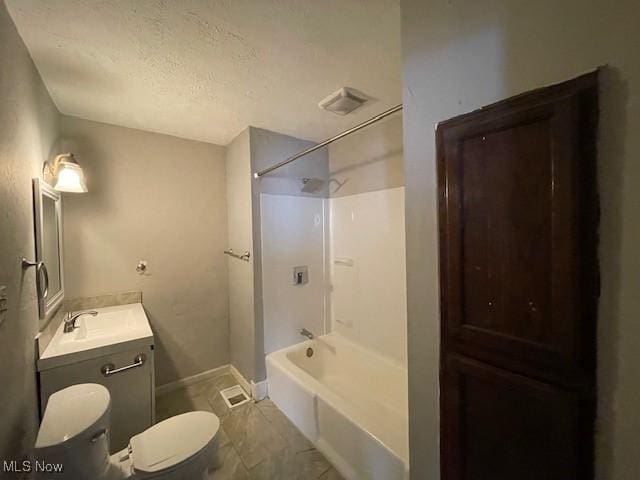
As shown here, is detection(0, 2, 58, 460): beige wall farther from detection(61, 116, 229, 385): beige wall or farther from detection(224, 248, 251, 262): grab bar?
detection(224, 248, 251, 262): grab bar

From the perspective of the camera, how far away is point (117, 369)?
1.50 m

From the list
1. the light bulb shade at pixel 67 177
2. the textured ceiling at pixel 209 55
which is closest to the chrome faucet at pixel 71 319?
the light bulb shade at pixel 67 177

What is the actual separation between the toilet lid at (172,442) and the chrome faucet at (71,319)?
34.9 inches

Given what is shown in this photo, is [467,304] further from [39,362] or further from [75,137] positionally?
[75,137]

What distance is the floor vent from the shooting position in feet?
7.13

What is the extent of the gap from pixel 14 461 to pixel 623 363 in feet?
6.26

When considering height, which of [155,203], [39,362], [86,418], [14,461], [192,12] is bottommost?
[14,461]

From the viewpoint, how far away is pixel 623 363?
1.85ft

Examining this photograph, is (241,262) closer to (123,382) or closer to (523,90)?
(123,382)

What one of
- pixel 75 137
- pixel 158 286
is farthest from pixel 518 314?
pixel 75 137

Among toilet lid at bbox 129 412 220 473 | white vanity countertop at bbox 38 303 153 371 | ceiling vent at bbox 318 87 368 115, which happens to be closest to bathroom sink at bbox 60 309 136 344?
white vanity countertop at bbox 38 303 153 371

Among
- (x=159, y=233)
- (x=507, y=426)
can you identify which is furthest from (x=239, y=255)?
(x=507, y=426)

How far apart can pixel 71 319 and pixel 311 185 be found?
6.72 ft

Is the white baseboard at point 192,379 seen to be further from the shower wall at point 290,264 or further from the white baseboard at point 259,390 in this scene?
the shower wall at point 290,264
